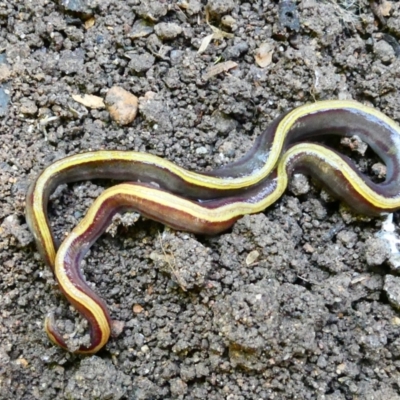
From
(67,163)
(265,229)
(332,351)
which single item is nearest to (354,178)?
(265,229)

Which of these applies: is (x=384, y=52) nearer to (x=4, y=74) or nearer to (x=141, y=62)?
(x=141, y=62)

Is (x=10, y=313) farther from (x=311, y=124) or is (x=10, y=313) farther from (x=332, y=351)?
(x=311, y=124)

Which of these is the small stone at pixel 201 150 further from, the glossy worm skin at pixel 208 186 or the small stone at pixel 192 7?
the small stone at pixel 192 7

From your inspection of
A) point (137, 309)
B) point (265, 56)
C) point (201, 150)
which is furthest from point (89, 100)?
point (137, 309)

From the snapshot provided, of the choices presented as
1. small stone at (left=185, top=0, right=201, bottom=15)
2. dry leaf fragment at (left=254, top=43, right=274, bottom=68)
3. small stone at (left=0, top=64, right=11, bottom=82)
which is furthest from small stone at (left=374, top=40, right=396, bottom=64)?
small stone at (left=0, top=64, right=11, bottom=82)

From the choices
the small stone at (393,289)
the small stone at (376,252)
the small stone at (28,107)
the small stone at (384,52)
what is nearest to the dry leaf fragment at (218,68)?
the small stone at (384,52)

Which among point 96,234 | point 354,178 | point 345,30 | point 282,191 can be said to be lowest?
point 96,234
